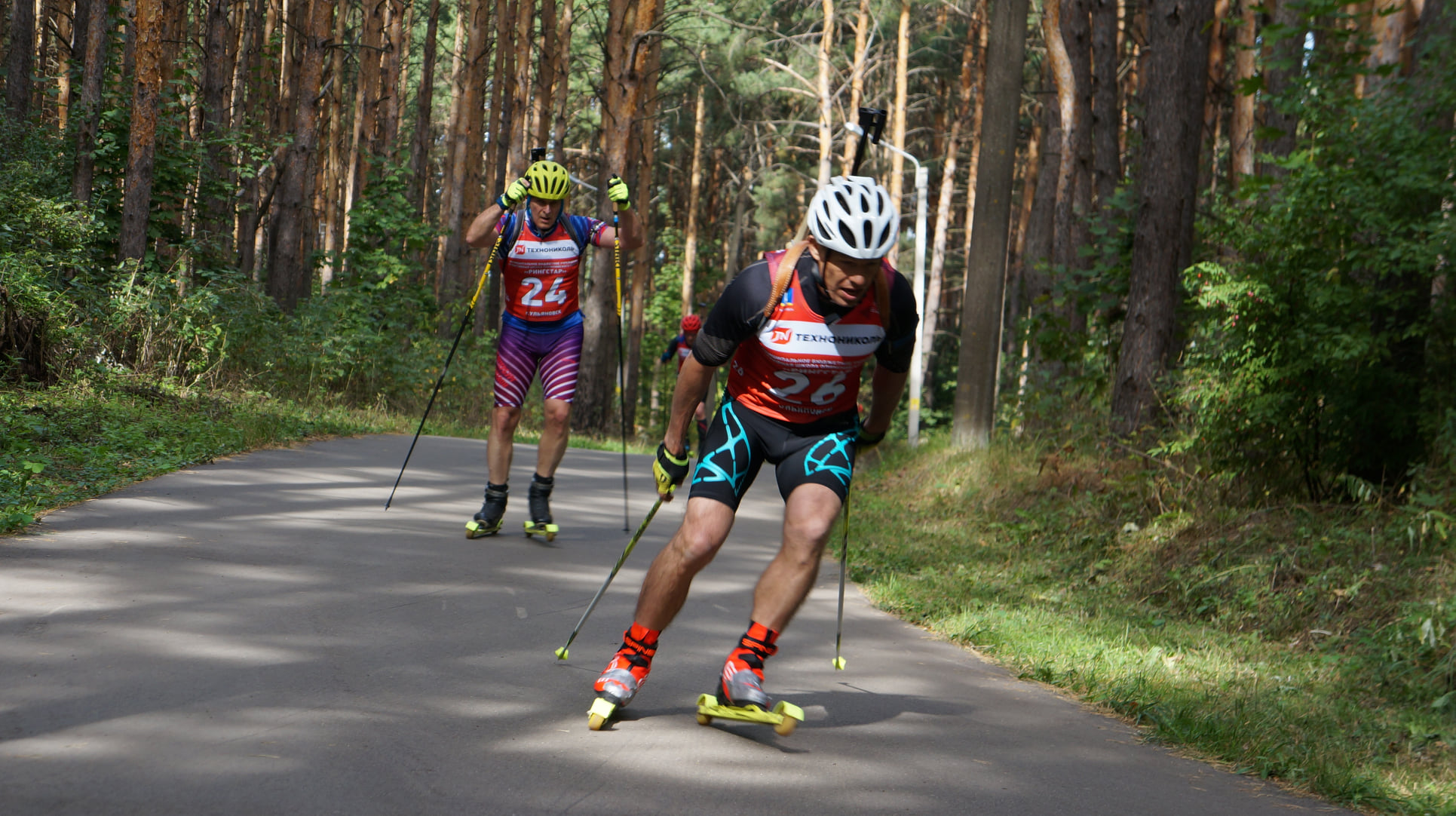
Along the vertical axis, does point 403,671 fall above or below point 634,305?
below

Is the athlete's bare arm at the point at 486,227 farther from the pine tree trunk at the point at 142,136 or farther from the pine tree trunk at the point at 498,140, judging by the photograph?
the pine tree trunk at the point at 498,140

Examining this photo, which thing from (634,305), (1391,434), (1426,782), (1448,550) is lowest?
(1426,782)

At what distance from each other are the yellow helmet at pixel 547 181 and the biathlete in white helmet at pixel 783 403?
3536 millimetres

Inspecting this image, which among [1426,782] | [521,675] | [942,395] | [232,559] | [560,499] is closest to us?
[1426,782]

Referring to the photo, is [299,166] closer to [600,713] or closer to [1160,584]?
A: [1160,584]

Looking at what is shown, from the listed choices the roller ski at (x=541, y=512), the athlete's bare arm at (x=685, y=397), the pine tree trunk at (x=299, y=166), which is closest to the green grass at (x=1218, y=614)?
the roller ski at (x=541, y=512)

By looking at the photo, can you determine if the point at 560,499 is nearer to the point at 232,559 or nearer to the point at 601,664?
the point at 232,559

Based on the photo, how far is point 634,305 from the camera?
31.0 meters

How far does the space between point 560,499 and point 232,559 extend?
4659 mm

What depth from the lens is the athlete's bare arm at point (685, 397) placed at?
452 cm

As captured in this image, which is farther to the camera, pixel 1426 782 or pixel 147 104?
pixel 147 104

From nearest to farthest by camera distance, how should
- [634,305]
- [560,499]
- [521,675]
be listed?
[521,675]
[560,499]
[634,305]

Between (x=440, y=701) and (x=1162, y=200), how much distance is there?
28.9 ft

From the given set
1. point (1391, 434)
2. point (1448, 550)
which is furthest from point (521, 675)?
point (1391, 434)
